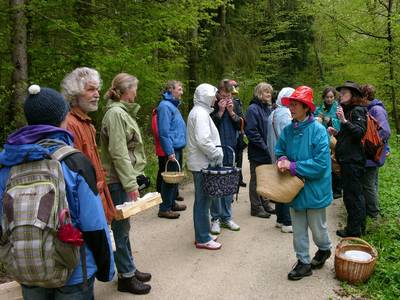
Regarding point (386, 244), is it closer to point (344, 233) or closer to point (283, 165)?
point (344, 233)

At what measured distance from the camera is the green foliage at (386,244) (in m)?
4.25

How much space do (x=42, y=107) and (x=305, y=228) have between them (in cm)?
326

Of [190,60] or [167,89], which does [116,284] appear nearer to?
[167,89]

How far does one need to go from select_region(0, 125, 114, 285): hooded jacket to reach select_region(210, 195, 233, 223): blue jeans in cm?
355

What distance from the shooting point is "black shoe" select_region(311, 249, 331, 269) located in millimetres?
4668

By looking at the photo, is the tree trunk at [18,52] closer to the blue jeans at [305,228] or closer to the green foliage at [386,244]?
the blue jeans at [305,228]

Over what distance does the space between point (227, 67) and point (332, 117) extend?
340 inches

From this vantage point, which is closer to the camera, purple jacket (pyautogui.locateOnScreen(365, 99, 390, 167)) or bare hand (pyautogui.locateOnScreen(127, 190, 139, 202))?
bare hand (pyautogui.locateOnScreen(127, 190, 139, 202))

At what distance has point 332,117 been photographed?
730cm

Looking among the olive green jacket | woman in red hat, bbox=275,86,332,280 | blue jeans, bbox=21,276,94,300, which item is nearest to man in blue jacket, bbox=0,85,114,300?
blue jeans, bbox=21,276,94,300

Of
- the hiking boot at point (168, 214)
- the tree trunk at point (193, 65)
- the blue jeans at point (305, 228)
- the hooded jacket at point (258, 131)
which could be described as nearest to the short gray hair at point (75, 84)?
the blue jeans at point (305, 228)

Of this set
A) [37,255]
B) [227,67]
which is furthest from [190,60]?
[37,255]

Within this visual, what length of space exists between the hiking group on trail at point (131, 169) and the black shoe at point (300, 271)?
1cm

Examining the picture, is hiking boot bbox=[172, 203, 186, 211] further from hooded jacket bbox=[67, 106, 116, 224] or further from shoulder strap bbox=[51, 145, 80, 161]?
shoulder strap bbox=[51, 145, 80, 161]
